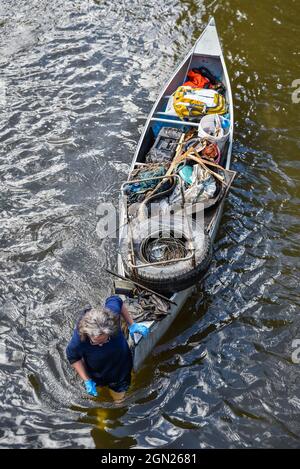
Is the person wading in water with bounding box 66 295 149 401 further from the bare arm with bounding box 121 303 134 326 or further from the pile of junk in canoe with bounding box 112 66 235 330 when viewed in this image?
the pile of junk in canoe with bounding box 112 66 235 330

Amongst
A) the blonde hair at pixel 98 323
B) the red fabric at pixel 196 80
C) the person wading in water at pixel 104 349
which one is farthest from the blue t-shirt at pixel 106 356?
the red fabric at pixel 196 80

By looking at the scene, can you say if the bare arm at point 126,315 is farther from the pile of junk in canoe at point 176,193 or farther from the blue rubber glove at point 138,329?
the pile of junk in canoe at point 176,193

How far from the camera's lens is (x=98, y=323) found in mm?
6227

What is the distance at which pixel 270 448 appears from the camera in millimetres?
7344

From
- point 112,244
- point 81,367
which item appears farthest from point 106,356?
point 112,244

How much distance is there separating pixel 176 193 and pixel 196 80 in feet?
14.1

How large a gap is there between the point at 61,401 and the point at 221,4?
1375cm

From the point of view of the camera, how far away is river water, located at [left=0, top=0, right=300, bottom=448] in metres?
7.71

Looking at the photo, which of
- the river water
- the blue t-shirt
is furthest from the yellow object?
the blue t-shirt

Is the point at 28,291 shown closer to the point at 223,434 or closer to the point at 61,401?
the point at 61,401

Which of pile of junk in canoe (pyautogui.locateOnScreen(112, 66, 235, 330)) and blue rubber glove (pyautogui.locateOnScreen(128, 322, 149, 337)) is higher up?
pile of junk in canoe (pyautogui.locateOnScreen(112, 66, 235, 330))

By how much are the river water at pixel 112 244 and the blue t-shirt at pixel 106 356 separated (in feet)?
2.62

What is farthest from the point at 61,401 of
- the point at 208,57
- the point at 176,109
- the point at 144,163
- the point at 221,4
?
the point at 221,4

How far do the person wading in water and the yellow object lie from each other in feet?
18.6
